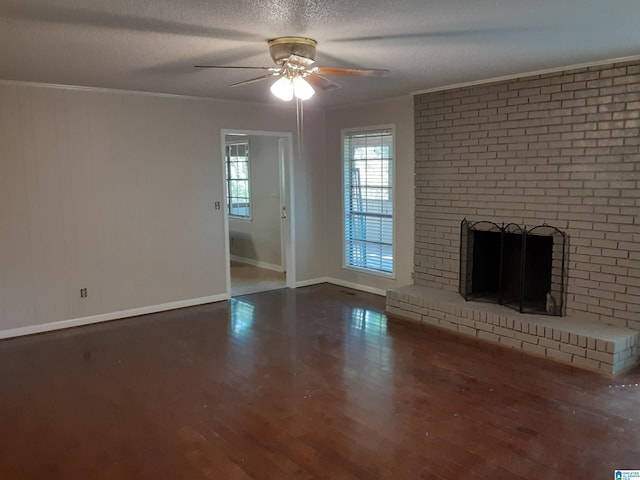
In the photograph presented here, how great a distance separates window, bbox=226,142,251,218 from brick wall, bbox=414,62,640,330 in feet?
11.8

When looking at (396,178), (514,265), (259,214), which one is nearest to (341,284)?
(396,178)

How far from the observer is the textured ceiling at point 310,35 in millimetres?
2566

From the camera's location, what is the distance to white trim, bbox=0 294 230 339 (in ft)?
15.8

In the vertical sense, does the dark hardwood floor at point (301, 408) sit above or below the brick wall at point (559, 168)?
below

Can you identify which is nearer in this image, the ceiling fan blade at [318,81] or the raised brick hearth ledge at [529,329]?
the ceiling fan blade at [318,81]

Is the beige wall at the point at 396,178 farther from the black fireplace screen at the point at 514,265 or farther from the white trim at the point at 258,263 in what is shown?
the white trim at the point at 258,263

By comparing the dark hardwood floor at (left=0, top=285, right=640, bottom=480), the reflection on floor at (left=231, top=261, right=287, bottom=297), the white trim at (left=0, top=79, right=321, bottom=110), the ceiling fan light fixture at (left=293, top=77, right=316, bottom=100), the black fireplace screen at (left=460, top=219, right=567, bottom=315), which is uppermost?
the white trim at (left=0, top=79, right=321, bottom=110)

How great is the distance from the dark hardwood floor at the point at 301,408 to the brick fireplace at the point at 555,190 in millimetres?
294

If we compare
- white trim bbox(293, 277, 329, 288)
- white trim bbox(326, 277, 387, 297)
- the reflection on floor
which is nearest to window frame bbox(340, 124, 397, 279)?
white trim bbox(326, 277, 387, 297)

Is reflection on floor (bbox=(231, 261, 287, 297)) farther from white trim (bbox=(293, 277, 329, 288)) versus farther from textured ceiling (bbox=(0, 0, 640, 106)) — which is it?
textured ceiling (bbox=(0, 0, 640, 106))

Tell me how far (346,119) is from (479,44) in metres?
3.12

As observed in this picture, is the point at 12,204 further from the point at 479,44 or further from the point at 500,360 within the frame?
the point at 500,360

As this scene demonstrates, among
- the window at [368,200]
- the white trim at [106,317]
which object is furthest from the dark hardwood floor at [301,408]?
the window at [368,200]

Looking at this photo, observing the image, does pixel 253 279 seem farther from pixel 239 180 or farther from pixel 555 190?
pixel 555 190
